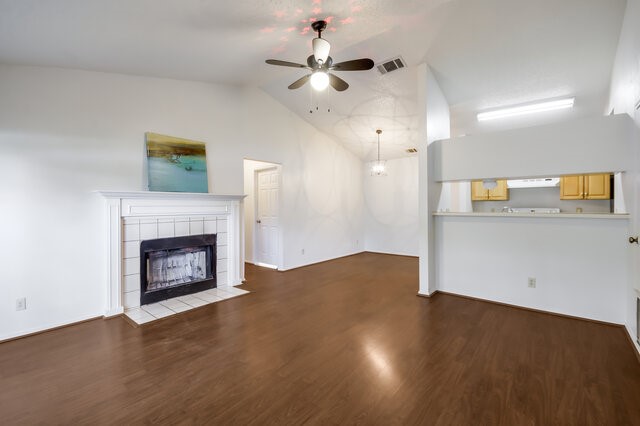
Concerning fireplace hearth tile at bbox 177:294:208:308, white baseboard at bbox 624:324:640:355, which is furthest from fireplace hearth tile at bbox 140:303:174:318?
white baseboard at bbox 624:324:640:355

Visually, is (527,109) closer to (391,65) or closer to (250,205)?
(391,65)

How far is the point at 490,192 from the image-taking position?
6230 mm

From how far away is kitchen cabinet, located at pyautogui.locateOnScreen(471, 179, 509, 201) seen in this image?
608 cm

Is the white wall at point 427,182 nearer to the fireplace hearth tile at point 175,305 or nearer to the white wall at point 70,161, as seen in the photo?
the white wall at point 70,161

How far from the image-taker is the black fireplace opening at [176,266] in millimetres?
3713

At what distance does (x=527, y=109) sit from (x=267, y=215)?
16.9 ft

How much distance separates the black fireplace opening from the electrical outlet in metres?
1.05

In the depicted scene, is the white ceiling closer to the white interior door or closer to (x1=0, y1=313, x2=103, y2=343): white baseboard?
the white interior door

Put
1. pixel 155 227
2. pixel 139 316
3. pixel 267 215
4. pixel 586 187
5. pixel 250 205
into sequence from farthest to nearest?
pixel 250 205, pixel 267 215, pixel 586 187, pixel 155 227, pixel 139 316

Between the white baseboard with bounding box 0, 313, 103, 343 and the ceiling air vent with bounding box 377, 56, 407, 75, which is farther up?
the ceiling air vent with bounding box 377, 56, 407, 75

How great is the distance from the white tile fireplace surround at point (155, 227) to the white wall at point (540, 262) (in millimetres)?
3304

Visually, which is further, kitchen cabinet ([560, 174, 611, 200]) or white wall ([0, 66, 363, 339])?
kitchen cabinet ([560, 174, 611, 200])

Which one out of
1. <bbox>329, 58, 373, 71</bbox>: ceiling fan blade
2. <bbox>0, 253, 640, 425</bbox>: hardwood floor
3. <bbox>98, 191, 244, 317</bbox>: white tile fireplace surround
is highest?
<bbox>329, 58, 373, 71</bbox>: ceiling fan blade

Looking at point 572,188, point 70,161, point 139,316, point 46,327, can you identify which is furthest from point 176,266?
point 572,188
